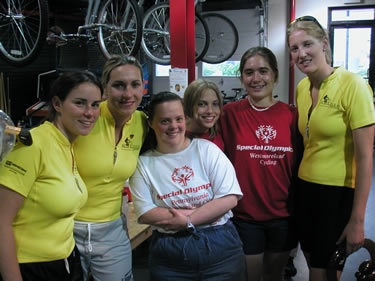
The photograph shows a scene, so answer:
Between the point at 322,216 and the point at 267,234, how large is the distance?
0.29 m

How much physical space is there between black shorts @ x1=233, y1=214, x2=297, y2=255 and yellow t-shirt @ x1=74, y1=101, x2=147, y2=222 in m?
0.64

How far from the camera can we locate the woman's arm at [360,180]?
5.36 ft

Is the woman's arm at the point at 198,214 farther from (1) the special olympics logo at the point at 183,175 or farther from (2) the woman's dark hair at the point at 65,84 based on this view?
(2) the woman's dark hair at the point at 65,84

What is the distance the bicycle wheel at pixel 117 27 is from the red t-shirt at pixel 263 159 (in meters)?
3.06

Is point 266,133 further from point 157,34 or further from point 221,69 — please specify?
point 221,69

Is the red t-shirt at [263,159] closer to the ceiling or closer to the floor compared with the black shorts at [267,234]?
closer to the ceiling

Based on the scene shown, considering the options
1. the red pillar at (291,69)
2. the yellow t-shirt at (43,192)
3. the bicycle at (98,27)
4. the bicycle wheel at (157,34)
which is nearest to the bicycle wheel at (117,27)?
the bicycle at (98,27)

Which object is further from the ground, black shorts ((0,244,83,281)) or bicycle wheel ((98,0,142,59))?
bicycle wheel ((98,0,142,59))

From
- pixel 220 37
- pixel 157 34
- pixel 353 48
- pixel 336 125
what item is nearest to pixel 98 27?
pixel 157 34

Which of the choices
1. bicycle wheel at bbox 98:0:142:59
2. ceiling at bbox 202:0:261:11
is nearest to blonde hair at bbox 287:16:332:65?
bicycle wheel at bbox 98:0:142:59

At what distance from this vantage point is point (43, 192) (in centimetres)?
133

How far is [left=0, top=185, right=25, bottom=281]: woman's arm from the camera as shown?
1.26 metres

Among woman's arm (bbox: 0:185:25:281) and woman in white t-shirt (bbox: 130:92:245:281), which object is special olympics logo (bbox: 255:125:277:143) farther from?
woman's arm (bbox: 0:185:25:281)

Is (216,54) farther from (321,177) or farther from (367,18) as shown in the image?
(321,177)
